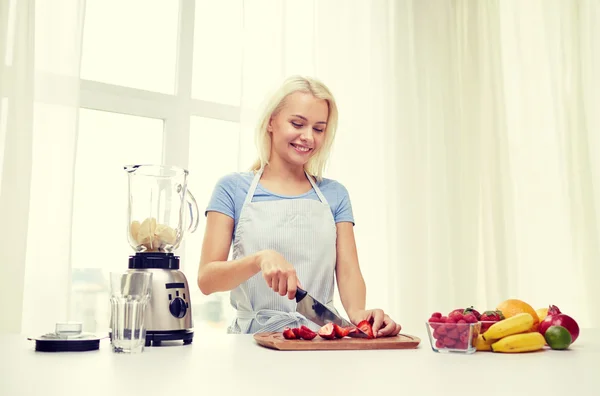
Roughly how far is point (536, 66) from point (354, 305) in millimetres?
1853

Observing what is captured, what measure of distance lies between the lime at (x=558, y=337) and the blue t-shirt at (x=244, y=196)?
886 mm

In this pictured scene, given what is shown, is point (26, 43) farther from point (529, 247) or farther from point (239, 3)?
point (529, 247)

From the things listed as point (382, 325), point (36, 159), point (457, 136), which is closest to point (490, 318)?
point (382, 325)

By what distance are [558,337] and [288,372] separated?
598mm

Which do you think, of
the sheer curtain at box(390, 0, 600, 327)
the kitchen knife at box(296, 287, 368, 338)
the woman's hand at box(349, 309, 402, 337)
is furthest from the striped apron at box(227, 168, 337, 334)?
the sheer curtain at box(390, 0, 600, 327)

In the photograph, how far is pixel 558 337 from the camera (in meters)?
1.10

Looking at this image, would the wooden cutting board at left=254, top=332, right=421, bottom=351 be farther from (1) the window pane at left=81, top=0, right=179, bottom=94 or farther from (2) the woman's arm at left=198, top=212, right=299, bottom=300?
(1) the window pane at left=81, top=0, right=179, bottom=94

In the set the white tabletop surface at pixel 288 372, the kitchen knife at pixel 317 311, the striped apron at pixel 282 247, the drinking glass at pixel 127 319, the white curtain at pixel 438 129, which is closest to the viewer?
the white tabletop surface at pixel 288 372

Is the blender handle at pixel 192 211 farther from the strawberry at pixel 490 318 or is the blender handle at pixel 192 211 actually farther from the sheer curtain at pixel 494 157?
the sheer curtain at pixel 494 157

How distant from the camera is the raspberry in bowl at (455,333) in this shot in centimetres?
102

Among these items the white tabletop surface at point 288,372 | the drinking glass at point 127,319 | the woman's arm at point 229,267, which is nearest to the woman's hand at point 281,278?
the woman's arm at point 229,267

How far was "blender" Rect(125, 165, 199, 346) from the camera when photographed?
1117 mm

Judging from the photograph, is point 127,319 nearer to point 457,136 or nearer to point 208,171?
point 208,171

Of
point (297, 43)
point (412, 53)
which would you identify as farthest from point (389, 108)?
point (297, 43)
